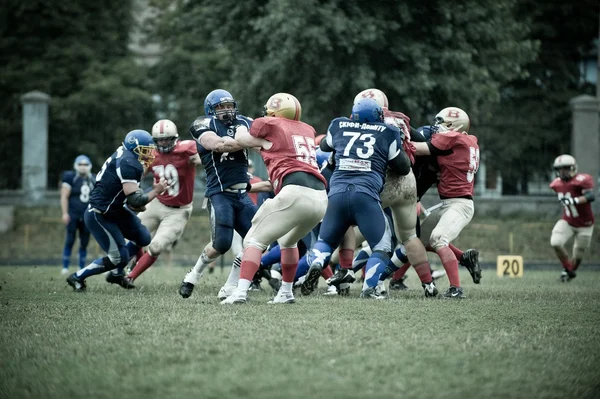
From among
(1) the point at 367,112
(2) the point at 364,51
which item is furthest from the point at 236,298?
(2) the point at 364,51

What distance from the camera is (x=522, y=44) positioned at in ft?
86.6

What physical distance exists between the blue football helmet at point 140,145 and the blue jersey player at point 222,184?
825mm

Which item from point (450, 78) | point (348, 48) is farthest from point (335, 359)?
point (450, 78)

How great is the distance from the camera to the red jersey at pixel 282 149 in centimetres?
889

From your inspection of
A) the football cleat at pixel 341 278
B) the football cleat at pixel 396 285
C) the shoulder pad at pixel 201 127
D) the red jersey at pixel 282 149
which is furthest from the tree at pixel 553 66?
the red jersey at pixel 282 149

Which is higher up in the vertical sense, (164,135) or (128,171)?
(164,135)

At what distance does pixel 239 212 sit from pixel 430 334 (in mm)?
3743

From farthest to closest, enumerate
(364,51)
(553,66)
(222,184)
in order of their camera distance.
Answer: (553,66) → (364,51) → (222,184)

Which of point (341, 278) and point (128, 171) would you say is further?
point (128, 171)

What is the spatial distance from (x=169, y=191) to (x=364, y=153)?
3621mm

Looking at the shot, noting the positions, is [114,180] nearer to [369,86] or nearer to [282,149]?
[282,149]

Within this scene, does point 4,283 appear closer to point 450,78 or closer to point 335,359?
point 335,359

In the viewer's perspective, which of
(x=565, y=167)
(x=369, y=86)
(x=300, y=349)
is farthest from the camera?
(x=369, y=86)

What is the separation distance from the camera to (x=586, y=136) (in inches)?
975
